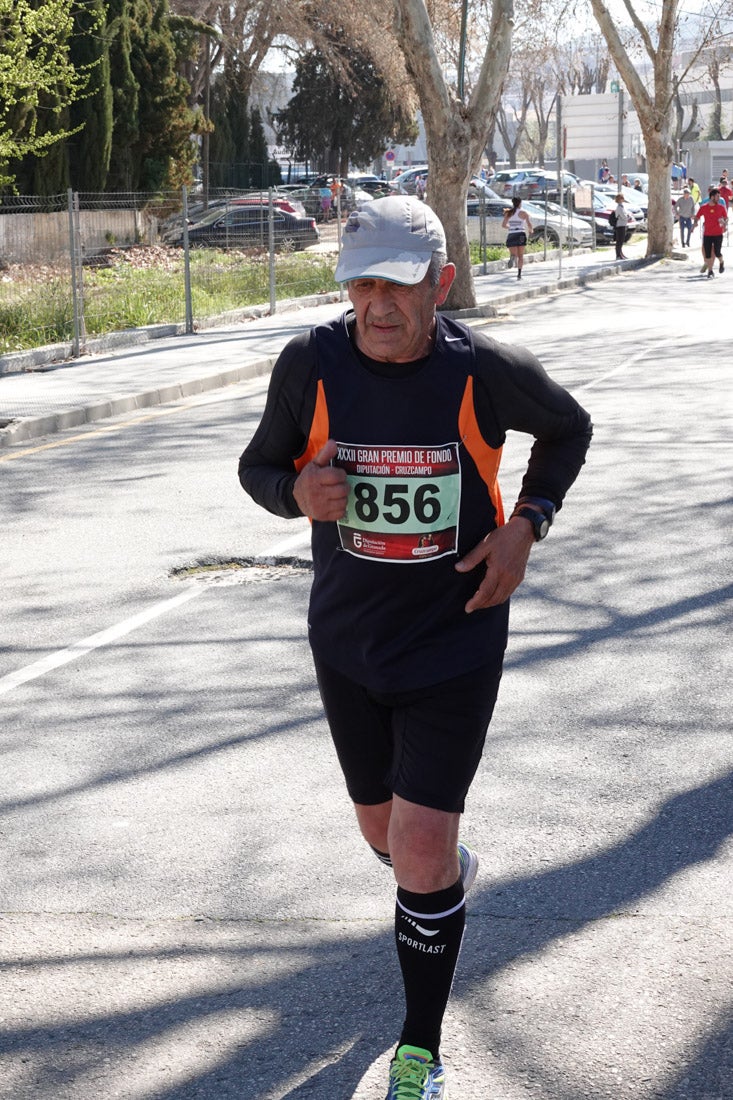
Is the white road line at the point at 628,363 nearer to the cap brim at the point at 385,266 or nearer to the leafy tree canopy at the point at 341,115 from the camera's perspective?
the cap brim at the point at 385,266

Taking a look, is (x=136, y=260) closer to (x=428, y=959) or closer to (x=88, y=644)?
(x=88, y=644)

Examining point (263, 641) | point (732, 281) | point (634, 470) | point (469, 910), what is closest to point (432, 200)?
point (732, 281)

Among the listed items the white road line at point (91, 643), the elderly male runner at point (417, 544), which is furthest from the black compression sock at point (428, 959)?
the white road line at point (91, 643)

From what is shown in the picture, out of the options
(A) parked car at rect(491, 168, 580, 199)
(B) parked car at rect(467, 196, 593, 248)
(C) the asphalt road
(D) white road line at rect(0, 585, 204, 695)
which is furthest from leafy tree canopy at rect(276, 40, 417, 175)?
(D) white road line at rect(0, 585, 204, 695)

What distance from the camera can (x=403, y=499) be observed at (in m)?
3.10

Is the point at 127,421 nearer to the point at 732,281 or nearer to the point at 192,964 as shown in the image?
the point at 192,964

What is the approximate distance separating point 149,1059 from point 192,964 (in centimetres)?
45

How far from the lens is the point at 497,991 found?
3568 millimetres

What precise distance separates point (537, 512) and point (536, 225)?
41.3 meters

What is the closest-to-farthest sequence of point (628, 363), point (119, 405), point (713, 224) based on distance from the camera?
point (119, 405) → point (628, 363) → point (713, 224)

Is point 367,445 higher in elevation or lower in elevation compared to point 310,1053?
higher

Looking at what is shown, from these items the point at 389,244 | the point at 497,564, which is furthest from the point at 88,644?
the point at 389,244

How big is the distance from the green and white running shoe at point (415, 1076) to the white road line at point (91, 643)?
3310 millimetres

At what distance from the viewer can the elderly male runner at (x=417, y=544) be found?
10.0 ft
